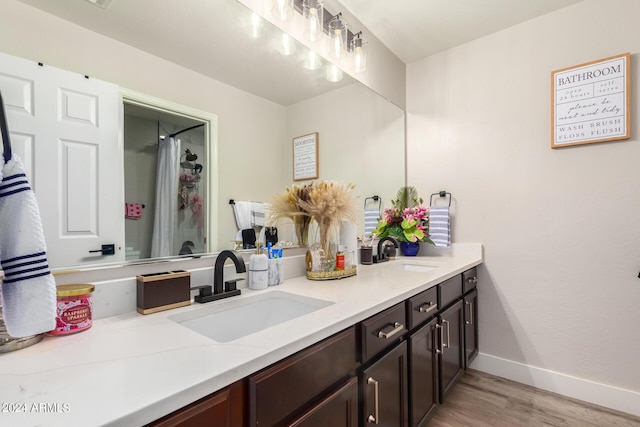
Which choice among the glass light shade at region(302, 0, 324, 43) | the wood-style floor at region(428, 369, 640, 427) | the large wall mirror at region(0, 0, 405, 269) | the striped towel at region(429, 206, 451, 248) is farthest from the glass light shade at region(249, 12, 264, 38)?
the wood-style floor at region(428, 369, 640, 427)

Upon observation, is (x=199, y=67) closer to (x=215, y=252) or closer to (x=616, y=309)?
(x=215, y=252)

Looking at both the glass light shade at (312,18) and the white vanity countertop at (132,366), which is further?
the glass light shade at (312,18)

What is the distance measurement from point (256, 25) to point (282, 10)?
0.16 metres

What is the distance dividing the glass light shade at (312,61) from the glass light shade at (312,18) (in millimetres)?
69

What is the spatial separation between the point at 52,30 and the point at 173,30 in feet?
1.25

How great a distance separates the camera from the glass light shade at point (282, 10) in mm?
1455

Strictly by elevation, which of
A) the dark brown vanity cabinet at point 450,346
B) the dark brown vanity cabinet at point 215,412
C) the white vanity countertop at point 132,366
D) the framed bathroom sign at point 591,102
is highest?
the framed bathroom sign at point 591,102

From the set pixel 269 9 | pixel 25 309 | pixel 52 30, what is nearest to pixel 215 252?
pixel 25 309

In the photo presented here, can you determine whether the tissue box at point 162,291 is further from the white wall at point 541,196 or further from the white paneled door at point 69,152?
the white wall at point 541,196

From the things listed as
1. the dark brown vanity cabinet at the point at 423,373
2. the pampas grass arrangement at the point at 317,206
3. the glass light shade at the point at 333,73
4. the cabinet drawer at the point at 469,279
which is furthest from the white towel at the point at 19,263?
the cabinet drawer at the point at 469,279

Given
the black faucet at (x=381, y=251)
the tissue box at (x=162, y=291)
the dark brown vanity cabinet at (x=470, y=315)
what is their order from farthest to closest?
the black faucet at (x=381, y=251), the dark brown vanity cabinet at (x=470, y=315), the tissue box at (x=162, y=291)

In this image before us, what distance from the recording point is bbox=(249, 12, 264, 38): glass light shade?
139cm

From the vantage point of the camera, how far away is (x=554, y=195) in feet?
6.23

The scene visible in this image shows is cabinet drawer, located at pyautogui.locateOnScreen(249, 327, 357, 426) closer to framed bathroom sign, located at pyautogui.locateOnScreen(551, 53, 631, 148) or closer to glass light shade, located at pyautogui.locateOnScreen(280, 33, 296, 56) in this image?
glass light shade, located at pyautogui.locateOnScreen(280, 33, 296, 56)
